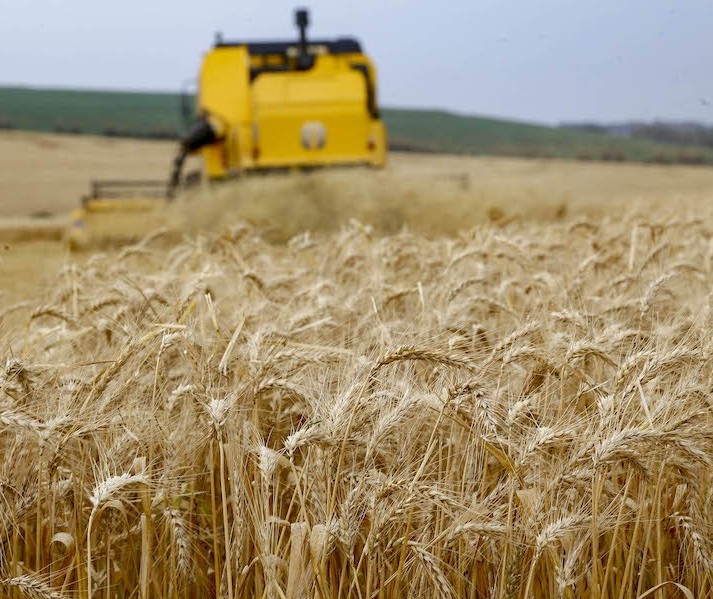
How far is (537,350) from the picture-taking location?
221cm

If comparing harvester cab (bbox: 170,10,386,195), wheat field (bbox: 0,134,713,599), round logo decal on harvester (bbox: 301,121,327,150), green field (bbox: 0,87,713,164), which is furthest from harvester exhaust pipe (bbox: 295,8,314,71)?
green field (bbox: 0,87,713,164)

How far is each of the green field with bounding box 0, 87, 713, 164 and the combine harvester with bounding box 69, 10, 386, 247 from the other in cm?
4258

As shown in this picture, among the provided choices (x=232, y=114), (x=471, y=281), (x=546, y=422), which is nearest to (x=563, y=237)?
(x=471, y=281)

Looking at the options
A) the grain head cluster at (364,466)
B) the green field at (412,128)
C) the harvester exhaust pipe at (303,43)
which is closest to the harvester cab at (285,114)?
the harvester exhaust pipe at (303,43)

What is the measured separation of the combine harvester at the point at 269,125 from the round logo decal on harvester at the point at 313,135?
0.01 metres

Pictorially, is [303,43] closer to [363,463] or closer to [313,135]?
[313,135]

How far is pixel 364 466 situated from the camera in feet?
6.39

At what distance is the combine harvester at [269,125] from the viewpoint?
1214 centimetres

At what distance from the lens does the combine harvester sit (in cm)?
1214

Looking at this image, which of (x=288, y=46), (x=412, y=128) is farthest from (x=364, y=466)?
(x=412, y=128)

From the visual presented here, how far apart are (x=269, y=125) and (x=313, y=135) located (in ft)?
1.90

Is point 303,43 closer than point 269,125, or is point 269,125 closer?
point 269,125

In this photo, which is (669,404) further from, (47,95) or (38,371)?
(47,95)

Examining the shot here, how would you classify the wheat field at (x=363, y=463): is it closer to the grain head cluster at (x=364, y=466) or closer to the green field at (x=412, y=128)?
the grain head cluster at (x=364, y=466)
